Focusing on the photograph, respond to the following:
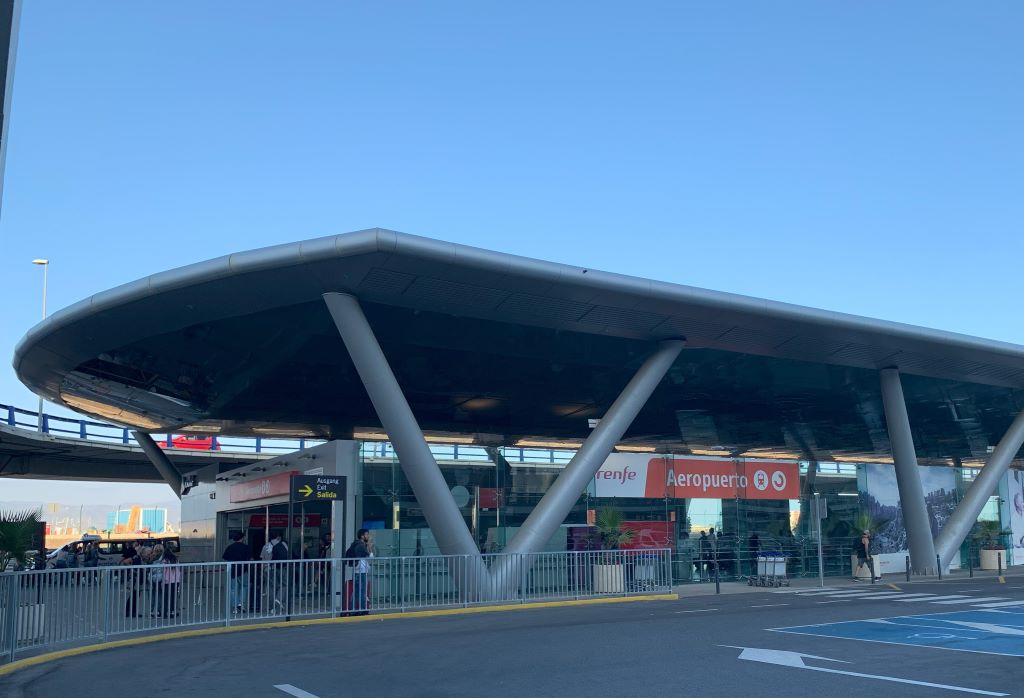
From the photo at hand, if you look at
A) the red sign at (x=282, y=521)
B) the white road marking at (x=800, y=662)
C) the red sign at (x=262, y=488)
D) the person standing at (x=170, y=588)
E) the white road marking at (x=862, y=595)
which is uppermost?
the red sign at (x=262, y=488)

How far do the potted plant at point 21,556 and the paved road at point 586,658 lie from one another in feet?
2.98

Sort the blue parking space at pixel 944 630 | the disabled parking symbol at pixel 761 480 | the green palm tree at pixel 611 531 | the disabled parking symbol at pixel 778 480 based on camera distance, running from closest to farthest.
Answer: the blue parking space at pixel 944 630, the green palm tree at pixel 611 531, the disabled parking symbol at pixel 761 480, the disabled parking symbol at pixel 778 480

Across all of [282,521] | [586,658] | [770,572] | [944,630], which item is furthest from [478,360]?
[586,658]

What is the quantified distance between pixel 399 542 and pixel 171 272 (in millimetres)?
9932

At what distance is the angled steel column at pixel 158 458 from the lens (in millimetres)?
46594

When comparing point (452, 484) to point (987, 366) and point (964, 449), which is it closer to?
point (987, 366)

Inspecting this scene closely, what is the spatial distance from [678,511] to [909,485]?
9.13 meters

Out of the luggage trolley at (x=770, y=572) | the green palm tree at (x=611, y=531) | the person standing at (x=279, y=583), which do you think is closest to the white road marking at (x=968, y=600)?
the luggage trolley at (x=770, y=572)

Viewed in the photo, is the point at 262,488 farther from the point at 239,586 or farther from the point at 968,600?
the point at 968,600

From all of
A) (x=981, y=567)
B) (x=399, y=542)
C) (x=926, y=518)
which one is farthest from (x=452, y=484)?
(x=981, y=567)

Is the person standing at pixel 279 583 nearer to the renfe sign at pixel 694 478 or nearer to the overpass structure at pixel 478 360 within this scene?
the overpass structure at pixel 478 360

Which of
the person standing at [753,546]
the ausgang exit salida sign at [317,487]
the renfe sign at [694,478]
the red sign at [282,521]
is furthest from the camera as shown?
the person standing at [753,546]

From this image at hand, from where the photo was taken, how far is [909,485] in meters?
34.2

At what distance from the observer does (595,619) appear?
19.2 metres
